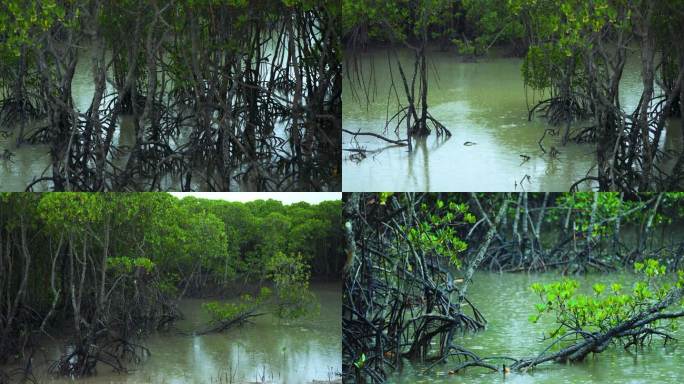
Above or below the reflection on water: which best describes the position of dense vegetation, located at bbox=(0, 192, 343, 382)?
below

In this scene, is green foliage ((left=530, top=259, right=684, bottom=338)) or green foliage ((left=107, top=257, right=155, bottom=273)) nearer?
green foliage ((left=530, top=259, right=684, bottom=338))

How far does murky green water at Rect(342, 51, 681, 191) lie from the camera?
744 cm

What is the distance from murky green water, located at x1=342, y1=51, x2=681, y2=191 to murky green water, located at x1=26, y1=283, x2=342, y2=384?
100 centimetres

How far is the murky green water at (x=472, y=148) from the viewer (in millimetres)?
7441

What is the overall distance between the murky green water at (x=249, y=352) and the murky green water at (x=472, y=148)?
100 centimetres

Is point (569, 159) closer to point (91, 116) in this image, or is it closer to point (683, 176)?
point (683, 176)

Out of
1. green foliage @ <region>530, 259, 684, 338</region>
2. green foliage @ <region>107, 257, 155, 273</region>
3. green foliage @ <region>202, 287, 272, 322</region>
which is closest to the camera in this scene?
green foliage @ <region>530, 259, 684, 338</region>

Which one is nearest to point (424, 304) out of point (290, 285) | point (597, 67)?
point (290, 285)

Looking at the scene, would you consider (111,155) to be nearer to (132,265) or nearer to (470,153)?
(132,265)

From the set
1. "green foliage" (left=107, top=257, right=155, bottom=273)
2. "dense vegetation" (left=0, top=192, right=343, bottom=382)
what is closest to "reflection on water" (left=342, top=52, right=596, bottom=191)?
"dense vegetation" (left=0, top=192, right=343, bottom=382)

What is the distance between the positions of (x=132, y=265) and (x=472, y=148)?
273cm

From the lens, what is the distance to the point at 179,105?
26.9 ft

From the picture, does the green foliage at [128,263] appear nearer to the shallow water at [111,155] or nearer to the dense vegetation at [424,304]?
the shallow water at [111,155]

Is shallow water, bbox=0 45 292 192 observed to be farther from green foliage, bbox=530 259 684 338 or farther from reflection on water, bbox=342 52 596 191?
green foliage, bbox=530 259 684 338
